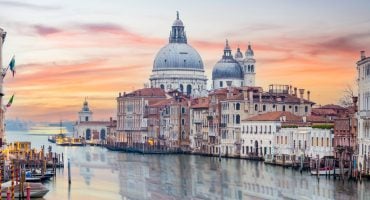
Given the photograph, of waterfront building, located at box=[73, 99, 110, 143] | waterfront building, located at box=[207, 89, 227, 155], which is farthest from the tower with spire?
waterfront building, located at box=[207, 89, 227, 155]

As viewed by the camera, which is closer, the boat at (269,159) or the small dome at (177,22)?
the boat at (269,159)

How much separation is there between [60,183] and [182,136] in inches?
1478

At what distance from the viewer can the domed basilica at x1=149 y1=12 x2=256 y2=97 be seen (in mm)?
95562

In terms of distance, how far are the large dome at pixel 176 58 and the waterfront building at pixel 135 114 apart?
9344 millimetres

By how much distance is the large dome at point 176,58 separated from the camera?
334ft

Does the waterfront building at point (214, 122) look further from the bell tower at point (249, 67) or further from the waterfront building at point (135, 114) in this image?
the bell tower at point (249, 67)

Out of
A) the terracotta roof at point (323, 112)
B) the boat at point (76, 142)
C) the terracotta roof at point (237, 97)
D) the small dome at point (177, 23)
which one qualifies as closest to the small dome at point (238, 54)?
the small dome at point (177, 23)

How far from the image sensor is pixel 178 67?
10181 cm

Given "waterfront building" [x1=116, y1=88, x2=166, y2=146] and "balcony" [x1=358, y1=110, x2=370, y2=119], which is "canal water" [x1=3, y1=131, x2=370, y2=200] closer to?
"balcony" [x1=358, y1=110, x2=370, y2=119]

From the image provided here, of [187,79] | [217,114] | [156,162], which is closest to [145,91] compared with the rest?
[187,79]

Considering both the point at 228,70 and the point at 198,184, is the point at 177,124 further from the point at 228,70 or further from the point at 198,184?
the point at 198,184

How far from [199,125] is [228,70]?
25.0 meters

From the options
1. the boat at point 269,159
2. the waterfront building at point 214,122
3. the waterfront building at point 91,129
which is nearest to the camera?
the boat at point 269,159

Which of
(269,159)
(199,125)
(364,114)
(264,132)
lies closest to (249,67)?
(199,125)
